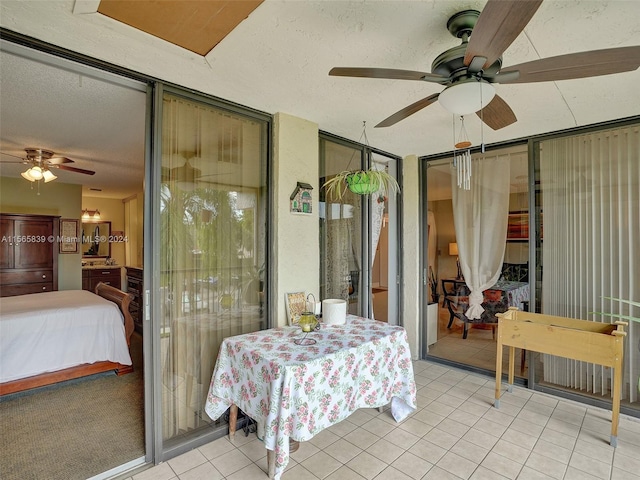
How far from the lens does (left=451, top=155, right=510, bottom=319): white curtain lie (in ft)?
11.5

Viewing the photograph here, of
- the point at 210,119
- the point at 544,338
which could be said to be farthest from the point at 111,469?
the point at 544,338

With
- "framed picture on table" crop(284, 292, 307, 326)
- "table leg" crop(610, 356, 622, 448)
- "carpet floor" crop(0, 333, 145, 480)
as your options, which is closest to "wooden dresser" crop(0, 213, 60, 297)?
"carpet floor" crop(0, 333, 145, 480)

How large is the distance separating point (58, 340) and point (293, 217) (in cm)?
266

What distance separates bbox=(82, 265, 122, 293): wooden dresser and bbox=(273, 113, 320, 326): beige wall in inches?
188

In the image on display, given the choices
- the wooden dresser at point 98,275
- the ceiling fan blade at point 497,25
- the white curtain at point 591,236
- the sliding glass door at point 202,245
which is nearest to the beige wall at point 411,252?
the white curtain at point 591,236

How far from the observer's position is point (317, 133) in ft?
9.64

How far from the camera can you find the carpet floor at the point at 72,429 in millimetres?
2057

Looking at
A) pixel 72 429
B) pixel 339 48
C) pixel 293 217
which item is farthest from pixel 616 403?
pixel 72 429

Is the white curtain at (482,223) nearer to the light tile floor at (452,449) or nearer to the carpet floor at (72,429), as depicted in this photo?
the light tile floor at (452,449)

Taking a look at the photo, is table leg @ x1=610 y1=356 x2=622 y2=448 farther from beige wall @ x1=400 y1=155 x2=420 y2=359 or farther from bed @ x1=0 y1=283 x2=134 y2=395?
bed @ x1=0 y1=283 x2=134 y2=395

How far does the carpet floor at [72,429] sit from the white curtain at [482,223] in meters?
3.42

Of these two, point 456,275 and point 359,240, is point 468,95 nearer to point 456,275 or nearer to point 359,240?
point 359,240

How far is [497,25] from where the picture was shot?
1136 mm

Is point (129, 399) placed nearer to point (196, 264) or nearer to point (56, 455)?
point (56, 455)
